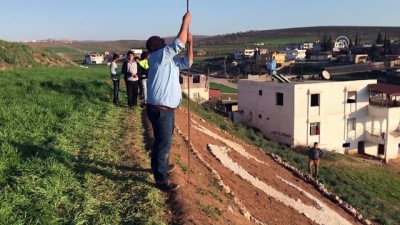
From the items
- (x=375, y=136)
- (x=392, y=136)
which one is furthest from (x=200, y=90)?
(x=392, y=136)

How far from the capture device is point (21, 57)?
2961 cm

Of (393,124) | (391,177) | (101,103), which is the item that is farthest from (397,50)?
(101,103)

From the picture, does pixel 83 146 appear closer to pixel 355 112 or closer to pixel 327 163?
pixel 327 163

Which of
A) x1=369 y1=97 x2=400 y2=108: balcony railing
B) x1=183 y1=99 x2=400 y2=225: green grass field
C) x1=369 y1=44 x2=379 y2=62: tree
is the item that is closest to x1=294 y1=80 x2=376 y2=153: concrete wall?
x1=369 y1=97 x2=400 y2=108: balcony railing

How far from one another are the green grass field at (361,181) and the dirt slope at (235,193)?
2.25m

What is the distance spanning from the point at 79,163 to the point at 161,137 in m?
1.84

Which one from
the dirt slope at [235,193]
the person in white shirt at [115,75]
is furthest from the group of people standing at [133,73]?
the dirt slope at [235,193]

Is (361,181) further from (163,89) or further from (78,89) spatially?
(163,89)

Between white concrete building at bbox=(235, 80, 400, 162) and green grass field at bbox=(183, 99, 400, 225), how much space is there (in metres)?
2.39

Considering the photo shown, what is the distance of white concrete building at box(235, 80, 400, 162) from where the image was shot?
29.3m

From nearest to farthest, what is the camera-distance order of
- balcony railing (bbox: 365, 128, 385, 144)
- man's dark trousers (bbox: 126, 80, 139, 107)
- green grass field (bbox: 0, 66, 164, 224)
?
green grass field (bbox: 0, 66, 164, 224) → man's dark trousers (bbox: 126, 80, 139, 107) → balcony railing (bbox: 365, 128, 385, 144)

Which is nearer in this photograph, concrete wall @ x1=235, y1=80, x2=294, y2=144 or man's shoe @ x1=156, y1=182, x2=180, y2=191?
man's shoe @ x1=156, y1=182, x2=180, y2=191

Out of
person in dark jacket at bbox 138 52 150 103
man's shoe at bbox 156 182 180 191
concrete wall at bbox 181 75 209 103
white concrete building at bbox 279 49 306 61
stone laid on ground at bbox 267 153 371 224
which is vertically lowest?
stone laid on ground at bbox 267 153 371 224

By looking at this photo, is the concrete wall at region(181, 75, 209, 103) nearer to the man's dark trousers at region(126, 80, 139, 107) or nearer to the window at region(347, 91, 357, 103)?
the window at region(347, 91, 357, 103)
